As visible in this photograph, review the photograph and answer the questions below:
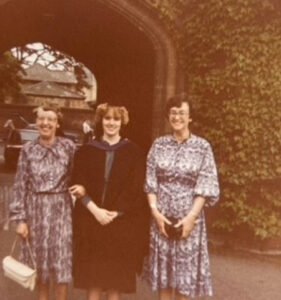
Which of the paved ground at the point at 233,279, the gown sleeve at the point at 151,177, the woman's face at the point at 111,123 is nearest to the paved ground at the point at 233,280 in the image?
the paved ground at the point at 233,279

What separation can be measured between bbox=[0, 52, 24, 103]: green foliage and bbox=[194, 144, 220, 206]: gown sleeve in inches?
934

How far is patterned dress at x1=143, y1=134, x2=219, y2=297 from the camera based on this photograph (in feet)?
13.8

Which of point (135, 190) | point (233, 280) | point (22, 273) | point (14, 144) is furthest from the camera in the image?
point (14, 144)

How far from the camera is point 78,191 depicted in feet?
13.6

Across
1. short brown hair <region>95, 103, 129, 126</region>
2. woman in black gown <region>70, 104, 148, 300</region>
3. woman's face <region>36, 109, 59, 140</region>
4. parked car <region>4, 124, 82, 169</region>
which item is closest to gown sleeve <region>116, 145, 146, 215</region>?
woman in black gown <region>70, 104, 148, 300</region>

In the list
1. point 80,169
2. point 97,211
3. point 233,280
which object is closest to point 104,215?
point 97,211

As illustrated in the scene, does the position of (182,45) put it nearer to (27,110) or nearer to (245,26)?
(245,26)

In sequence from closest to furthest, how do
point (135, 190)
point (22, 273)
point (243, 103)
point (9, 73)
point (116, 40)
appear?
point (22, 273)
point (135, 190)
point (243, 103)
point (116, 40)
point (9, 73)

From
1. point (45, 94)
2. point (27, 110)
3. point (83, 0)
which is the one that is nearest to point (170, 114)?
point (83, 0)

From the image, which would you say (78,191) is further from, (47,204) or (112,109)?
(112,109)

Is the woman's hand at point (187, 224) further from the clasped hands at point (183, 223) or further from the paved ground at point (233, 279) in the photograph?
the paved ground at point (233, 279)

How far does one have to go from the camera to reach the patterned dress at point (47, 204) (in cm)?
426

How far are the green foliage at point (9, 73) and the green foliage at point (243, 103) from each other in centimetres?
2047

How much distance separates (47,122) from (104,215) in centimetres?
75
